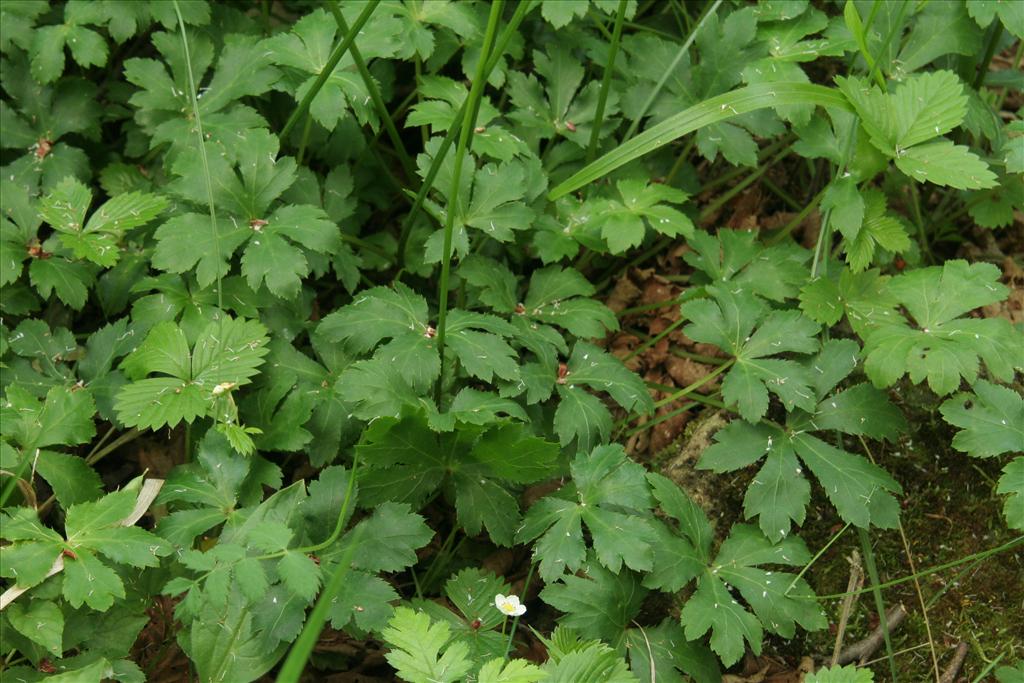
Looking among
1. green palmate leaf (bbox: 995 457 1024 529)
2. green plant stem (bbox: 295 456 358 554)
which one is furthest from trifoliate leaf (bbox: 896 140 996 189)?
green plant stem (bbox: 295 456 358 554)

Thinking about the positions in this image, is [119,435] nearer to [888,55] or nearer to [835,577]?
[835,577]

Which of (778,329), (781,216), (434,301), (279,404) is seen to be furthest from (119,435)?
(781,216)

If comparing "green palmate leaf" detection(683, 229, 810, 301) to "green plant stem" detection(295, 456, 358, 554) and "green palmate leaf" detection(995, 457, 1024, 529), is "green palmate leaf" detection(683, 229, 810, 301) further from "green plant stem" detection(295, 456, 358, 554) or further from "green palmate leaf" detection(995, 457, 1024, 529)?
"green plant stem" detection(295, 456, 358, 554)

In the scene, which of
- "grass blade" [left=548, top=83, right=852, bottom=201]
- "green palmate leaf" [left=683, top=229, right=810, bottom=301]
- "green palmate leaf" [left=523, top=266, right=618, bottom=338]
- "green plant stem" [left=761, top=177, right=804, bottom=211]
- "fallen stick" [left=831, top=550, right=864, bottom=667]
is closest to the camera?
"fallen stick" [left=831, top=550, right=864, bottom=667]

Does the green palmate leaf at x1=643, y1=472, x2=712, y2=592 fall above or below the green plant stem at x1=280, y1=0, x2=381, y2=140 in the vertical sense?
below

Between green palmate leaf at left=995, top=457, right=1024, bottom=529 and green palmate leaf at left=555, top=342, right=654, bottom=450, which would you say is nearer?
green palmate leaf at left=995, top=457, right=1024, bottom=529

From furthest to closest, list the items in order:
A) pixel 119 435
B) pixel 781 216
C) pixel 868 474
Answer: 1. pixel 781 216
2. pixel 119 435
3. pixel 868 474

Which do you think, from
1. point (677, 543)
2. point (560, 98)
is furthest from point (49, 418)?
point (560, 98)
